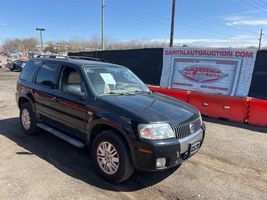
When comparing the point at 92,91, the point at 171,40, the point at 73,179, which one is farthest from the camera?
the point at 171,40

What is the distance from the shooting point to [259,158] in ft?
16.5

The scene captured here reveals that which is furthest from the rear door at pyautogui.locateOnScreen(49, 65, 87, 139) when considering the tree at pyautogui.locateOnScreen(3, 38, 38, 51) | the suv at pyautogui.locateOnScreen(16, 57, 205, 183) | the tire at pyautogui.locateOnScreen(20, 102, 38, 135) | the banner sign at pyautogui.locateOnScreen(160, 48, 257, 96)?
the tree at pyautogui.locateOnScreen(3, 38, 38, 51)

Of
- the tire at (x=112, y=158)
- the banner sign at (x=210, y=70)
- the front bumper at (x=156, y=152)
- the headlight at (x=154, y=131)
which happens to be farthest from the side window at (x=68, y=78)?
the banner sign at (x=210, y=70)

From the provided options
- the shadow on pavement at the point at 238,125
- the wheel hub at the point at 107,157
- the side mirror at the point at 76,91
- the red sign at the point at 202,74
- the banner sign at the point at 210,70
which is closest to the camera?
the wheel hub at the point at 107,157

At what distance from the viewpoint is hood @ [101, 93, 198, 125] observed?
368 centimetres

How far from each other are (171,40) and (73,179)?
18.5 meters

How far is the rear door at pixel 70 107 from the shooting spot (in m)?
4.37

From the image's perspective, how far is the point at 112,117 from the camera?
148 inches

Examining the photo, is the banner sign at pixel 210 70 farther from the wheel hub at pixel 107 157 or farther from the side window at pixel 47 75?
the wheel hub at pixel 107 157

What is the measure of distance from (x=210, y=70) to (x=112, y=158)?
7.21 m

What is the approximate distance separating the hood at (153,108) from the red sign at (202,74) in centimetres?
577

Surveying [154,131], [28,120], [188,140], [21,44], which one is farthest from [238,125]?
[21,44]

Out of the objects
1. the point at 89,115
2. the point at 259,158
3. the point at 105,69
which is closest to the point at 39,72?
the point at 105,69

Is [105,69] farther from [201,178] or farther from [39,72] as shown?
[201,178]
